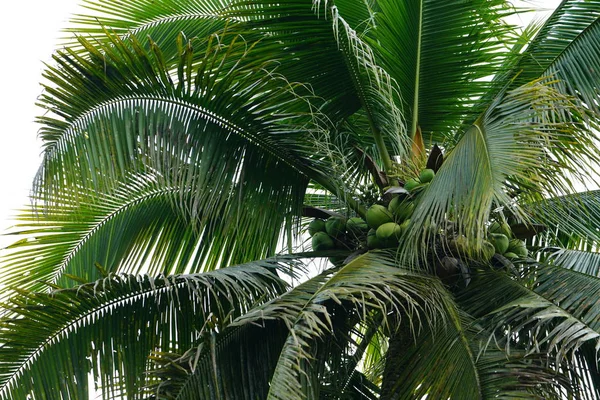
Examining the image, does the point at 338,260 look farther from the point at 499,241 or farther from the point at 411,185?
the point at 499,241

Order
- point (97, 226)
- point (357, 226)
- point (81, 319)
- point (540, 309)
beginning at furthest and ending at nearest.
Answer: point (97, 226) < point (357, 226) < point (81, 319) < point (540, 309)

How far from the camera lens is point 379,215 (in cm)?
493

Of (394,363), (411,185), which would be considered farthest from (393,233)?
(394,363)

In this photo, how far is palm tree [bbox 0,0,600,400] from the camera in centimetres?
438

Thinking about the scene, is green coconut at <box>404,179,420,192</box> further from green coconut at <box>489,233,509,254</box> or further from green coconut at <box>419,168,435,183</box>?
green coconut at <box>489,233,509,254</box>

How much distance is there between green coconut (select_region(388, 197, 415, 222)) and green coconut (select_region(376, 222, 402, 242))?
0.06 meters

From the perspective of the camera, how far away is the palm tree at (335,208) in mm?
4375

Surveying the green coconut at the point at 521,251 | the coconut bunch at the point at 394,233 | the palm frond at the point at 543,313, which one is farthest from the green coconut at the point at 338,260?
the green coconut at the point at 521,251

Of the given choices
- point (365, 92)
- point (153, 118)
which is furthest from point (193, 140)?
point (365, 92)

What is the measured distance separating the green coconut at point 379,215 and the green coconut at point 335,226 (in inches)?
11.7

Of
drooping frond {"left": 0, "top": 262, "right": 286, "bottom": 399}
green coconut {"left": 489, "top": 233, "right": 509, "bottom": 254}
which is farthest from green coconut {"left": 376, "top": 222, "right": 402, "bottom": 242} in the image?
drooping frond {"left": 0, "top": 262, "right": 286, "bottom": 399}

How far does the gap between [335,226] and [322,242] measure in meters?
0.11

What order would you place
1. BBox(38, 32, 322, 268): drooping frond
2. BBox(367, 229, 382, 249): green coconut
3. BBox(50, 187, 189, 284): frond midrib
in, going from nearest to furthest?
BBox(367, 229, 382, 249): green coconut < BBox(38, 32, 322, 268): drooping frond < BBox(50, 187, 189, 284): frond midrib

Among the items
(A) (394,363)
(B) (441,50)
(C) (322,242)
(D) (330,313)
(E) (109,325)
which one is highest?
(B) (441,50)
